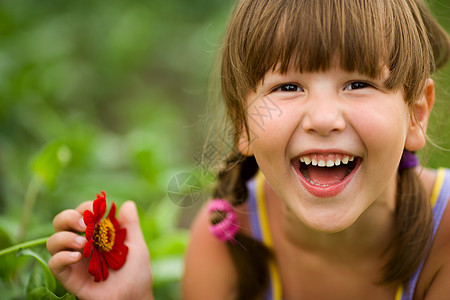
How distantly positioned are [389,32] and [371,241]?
54cm

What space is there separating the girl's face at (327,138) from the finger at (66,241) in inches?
16.9

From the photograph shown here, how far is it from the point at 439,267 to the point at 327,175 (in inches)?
16.3

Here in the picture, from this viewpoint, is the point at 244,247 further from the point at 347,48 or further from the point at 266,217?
the point at 347,48

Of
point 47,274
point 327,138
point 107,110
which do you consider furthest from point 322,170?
point 107,110

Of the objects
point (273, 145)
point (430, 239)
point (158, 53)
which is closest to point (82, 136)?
point (273, 145)

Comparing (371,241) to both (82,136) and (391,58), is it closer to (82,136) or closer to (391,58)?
(391,58)

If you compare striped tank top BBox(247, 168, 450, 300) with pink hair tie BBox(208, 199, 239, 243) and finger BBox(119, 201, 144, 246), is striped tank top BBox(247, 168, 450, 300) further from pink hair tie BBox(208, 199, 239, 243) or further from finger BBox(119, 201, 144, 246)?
finger BBox(119, 201, 144, 246)

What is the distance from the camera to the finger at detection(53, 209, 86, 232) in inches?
50.5

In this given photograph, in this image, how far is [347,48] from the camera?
3.75 feet

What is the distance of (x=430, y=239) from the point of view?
1.44m

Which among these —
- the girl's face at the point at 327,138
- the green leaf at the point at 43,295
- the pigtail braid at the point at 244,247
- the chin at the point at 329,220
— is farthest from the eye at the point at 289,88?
the green leaf at the point at 43,295

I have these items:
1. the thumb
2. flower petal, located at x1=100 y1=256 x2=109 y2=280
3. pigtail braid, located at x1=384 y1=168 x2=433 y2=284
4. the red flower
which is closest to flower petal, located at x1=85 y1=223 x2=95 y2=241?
the red flower

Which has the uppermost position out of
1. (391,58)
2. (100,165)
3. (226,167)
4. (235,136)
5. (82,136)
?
(391,58)

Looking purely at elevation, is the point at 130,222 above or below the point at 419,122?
below
